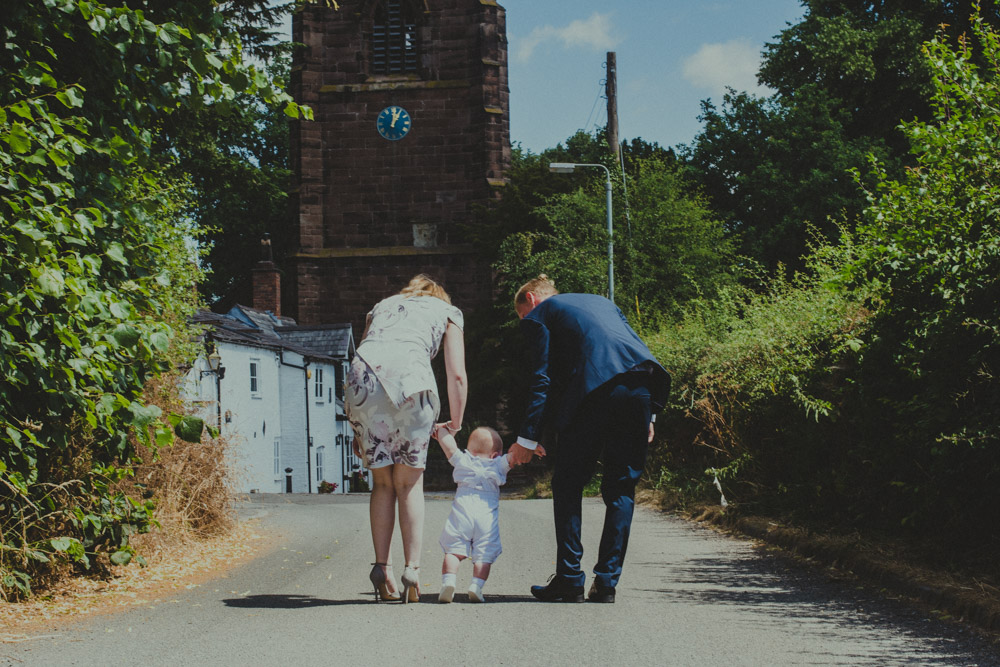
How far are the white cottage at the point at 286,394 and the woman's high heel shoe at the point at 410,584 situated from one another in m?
20.7

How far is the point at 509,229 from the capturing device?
33.2m

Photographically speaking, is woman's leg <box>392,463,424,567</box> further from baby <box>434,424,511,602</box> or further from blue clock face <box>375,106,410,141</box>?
blue clock face <box>375,106,410,141</box>

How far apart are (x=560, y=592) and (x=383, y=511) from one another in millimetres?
1130

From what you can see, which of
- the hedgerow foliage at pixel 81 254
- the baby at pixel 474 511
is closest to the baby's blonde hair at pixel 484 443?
the baby at pixel 474 511

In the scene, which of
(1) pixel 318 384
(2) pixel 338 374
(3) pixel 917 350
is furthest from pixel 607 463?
(2) pixel 338 374

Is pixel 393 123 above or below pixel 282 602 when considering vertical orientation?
above

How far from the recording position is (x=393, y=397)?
5.89 meters

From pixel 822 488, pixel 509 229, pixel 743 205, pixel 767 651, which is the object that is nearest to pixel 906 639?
pixel 767 651

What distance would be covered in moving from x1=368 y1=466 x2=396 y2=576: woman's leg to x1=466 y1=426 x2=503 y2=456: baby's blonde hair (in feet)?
1.69

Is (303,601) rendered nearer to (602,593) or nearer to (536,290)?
(602,593)

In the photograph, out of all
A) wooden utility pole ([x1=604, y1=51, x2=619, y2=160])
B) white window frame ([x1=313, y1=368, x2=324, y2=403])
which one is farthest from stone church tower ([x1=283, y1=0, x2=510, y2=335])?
wooden utility pole ([x1=604, y1=51, x2=619, y2=160])

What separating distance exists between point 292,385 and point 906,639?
110 ft

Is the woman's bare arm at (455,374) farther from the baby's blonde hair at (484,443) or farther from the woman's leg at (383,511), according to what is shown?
the woman's leg at (383,511)

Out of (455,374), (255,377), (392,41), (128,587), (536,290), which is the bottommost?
(128,587)
